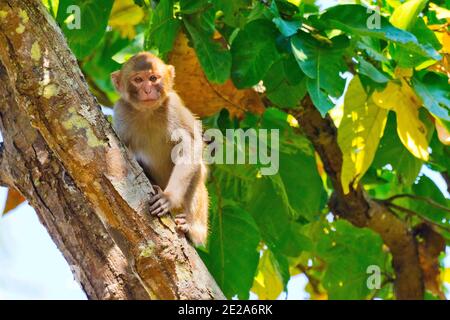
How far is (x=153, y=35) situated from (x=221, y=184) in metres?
1.41

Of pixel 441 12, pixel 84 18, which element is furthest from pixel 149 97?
pixel 441 12

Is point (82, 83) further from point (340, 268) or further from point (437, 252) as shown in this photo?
point (437, 252)

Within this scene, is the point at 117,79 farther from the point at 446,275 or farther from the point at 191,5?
the point at 446,275

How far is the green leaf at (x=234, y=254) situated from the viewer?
6773mm

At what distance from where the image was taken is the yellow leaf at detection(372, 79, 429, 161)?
6324 millimetres

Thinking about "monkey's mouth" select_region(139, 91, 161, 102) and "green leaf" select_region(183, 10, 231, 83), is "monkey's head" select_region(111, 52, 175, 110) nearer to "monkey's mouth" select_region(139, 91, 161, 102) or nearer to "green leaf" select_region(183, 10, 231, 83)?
"monkey's mouth" select_region(139, 91, 161, 102)

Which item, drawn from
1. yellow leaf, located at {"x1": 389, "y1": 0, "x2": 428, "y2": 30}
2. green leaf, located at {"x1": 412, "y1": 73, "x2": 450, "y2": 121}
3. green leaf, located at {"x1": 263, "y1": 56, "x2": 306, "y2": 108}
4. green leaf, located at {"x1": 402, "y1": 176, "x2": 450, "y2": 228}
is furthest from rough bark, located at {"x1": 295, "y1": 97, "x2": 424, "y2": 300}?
yellow leaf, located at {"x1": 389, "y1": 0, "x2": 428, "y2": 30}

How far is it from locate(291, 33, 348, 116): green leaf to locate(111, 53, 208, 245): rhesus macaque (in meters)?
1.15

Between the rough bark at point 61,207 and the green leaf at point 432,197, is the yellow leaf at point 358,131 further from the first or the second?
the rough bark at point 61,207

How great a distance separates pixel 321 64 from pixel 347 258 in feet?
9.61

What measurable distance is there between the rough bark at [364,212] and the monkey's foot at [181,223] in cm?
202

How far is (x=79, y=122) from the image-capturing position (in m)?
4.64

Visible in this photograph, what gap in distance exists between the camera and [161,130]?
22.3 ft
